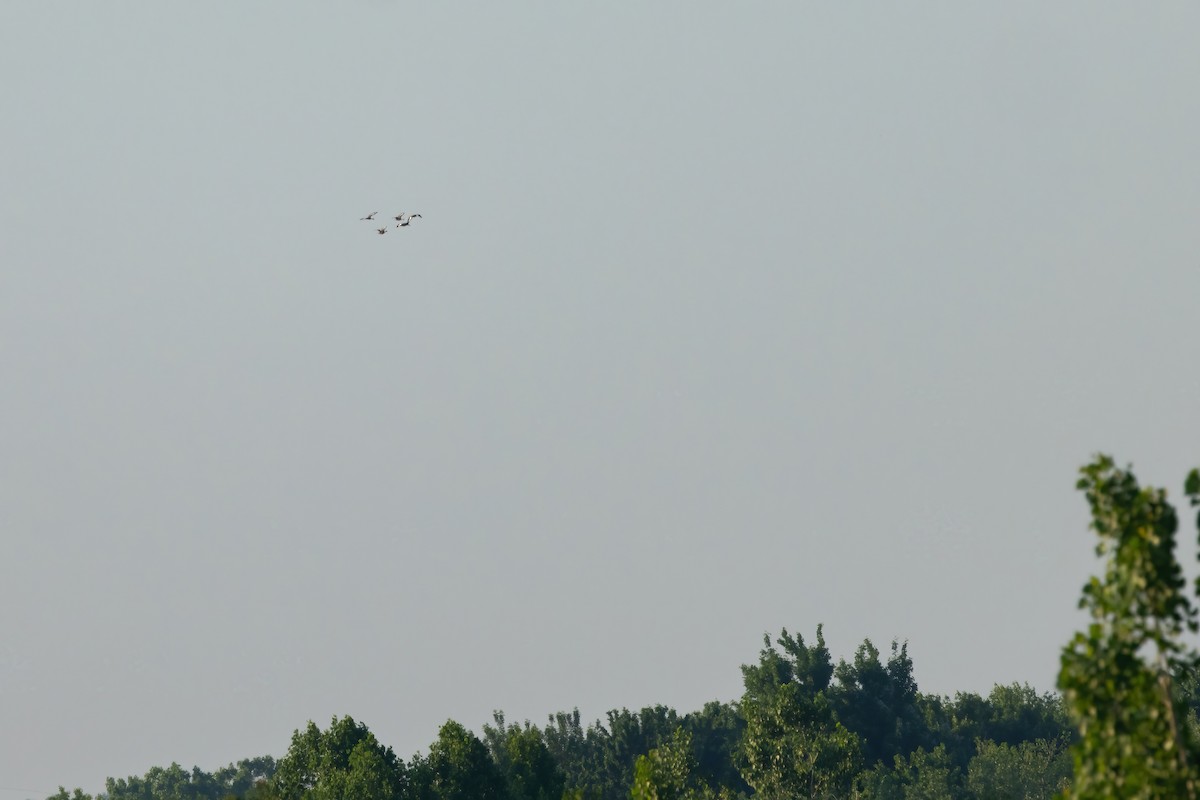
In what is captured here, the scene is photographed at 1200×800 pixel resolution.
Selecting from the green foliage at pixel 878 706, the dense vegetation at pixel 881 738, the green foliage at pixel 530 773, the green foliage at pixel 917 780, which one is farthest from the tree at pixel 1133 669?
the green foliage at pixel 878 706

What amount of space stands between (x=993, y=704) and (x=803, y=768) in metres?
102

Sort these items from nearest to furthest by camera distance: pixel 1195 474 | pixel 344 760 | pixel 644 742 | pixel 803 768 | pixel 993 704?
pixel 1195 474 < pixel 803 768 < pixel 344 760 < pixel 644 742 < pixel 993 704

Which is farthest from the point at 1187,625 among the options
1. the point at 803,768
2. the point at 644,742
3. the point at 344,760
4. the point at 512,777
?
the point at 644,742

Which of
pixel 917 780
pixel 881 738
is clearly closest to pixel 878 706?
pixel 881 738

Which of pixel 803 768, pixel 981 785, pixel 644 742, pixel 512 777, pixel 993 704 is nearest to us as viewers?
pixel 803 768

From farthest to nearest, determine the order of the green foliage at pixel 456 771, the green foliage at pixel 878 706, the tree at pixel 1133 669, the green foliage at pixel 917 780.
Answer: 1. the green foliage at pixel 878 706
2. the green foliage at pixel 917 780
3. the green foliage at pixel 456 771
4. the tree at pixel 1133 669

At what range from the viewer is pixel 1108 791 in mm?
21422

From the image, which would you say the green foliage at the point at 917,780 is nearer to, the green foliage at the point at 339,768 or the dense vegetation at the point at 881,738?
the dense vegetation at the point at 881,738

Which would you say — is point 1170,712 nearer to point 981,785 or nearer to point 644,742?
point 981,785

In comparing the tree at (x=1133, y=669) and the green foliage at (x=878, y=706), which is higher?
the green foliage at (x=878, y=706)

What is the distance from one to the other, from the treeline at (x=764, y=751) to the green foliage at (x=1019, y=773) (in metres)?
0.19

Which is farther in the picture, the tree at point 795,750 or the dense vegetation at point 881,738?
the tree at point 795,750

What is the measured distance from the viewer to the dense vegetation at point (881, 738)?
21.4m

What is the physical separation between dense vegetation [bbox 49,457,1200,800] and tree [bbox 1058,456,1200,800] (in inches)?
0.8
